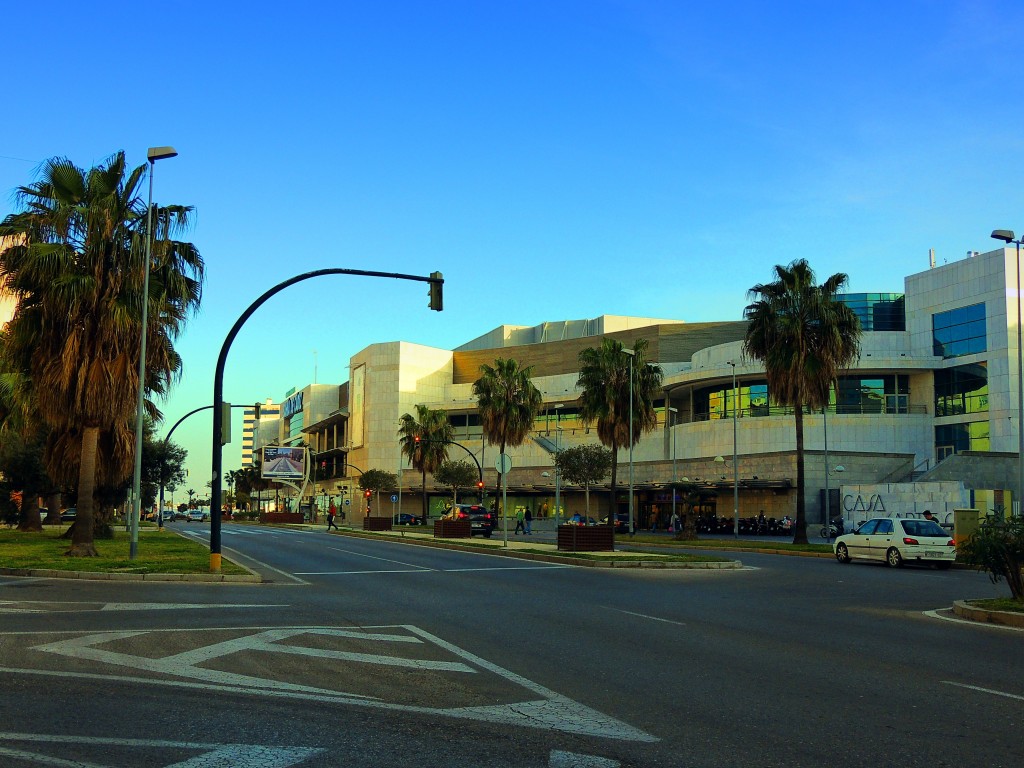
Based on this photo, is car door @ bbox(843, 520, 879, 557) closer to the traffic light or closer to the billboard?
the traffic light

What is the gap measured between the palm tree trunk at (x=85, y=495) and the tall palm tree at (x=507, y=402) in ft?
131

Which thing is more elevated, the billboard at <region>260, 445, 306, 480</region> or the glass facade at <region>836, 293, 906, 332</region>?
the glass facade at <region>836, 293, 906, 332</region>

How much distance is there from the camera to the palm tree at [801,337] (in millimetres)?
39031

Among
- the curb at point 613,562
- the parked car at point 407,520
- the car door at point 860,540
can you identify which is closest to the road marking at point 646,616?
the curb at point 613,562

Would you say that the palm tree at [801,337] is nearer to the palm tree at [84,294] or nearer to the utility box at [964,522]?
the utility box at [964,522]

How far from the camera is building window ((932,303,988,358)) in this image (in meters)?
62.7

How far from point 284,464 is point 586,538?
77899 millimetres

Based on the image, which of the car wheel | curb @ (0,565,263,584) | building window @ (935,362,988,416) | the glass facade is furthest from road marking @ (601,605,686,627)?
the glass facade

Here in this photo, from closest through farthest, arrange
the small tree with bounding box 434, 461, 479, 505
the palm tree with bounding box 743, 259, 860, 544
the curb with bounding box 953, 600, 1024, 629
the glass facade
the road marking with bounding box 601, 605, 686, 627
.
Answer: the road marking with bounding box 601, 605, 686, 627, the curb with bounding box 953, 600, 1024, 629, the palm tree with bounding box 743, 259, 860, 544, the glass facade, the small tree with bounding box 434, 461, 479, 505

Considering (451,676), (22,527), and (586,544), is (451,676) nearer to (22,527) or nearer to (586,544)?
(586,544)

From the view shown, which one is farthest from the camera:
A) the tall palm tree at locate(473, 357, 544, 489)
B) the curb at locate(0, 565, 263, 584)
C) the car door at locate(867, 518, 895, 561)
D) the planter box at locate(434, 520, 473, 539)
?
the tall palm tree at locate(473, 357, 544, 489)

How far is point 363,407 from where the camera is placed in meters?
110

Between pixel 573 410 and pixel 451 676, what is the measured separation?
8549 centimetres

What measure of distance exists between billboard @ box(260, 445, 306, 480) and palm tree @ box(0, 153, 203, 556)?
252ft
